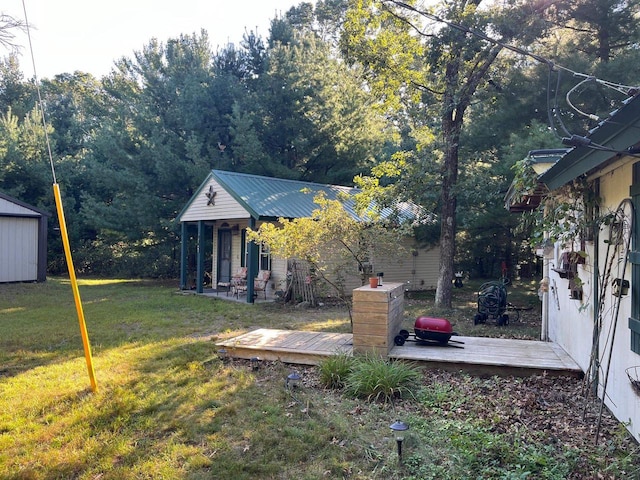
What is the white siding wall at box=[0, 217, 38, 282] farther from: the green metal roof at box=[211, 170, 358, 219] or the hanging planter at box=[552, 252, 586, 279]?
the hanging planter at box=[552, 252, 586, 279]

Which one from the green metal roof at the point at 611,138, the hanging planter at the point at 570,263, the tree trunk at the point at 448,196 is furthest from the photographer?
the tree trunk at the point at 448,196

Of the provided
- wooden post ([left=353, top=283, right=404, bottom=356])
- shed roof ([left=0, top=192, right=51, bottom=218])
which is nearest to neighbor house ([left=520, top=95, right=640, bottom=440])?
wooden post ([left=353, top=283, right=404, bottom=356])

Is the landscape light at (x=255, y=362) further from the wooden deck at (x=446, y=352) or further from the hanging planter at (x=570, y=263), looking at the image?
the hanging planter at (x=570, y=263)

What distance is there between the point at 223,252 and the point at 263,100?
6381mm

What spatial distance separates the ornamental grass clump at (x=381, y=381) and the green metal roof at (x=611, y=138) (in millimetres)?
2361

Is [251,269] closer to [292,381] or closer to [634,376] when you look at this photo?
[292,381]

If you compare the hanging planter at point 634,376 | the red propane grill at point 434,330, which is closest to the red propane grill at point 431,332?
the red propane grill at point 434,330

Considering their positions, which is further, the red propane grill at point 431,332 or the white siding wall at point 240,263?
the white siding wall at point 240,263

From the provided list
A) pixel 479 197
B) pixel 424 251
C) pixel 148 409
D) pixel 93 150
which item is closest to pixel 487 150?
pixel 479 197

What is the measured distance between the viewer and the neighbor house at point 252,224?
12094 mm

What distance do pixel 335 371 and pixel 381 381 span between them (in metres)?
0.59

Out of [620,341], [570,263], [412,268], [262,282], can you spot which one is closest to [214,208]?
[262,282]

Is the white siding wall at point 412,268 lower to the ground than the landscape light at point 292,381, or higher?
higher

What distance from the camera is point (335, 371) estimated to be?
488cm
